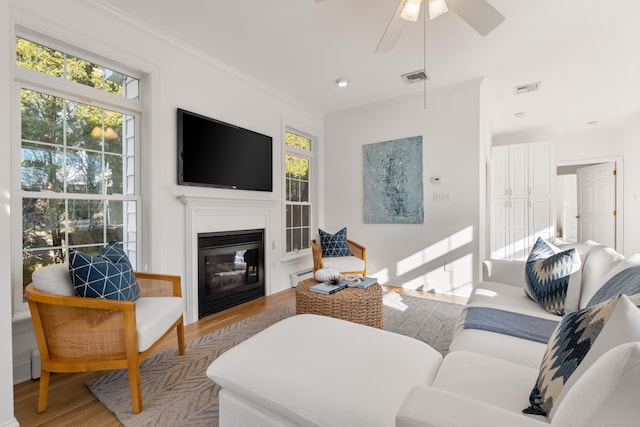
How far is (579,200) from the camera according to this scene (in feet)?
20.9

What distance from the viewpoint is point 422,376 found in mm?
1153

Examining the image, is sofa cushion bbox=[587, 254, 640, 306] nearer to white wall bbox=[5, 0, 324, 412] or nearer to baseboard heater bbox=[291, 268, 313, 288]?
white wall bbox=[5, 0, 324, 412]

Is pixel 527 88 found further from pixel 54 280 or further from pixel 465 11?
pixel 54 280

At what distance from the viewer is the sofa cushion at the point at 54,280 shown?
1.66 meters

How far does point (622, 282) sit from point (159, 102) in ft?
11.0

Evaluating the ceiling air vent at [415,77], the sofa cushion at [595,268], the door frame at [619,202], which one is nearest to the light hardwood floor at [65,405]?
the sofa cushion at [595,268]

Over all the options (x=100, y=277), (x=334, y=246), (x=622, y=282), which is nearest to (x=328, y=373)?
(x=622, y=282)

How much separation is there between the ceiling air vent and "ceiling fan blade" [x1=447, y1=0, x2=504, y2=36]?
1649mm

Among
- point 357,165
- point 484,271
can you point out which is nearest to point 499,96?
point 357,165

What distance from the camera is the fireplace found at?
3129 millimetres

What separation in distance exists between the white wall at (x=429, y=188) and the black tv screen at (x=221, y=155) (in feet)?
4.60

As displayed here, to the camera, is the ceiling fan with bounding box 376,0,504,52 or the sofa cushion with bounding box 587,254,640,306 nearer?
the sofa cushion with bounding box 587,254,640,306

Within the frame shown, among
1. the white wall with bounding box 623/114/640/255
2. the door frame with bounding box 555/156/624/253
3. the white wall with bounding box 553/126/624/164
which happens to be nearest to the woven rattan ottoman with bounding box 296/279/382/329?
the white wall with bounding box 623/114/640/255

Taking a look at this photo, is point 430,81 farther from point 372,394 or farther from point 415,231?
point 372,394
